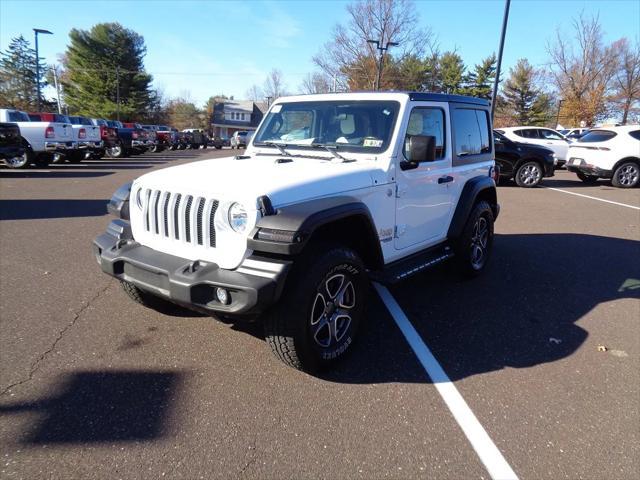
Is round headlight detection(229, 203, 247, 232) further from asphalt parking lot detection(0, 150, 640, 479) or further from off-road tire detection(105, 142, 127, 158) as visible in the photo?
off-road tire detection(105, 142, 127, 158)

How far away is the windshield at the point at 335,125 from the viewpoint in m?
3.79

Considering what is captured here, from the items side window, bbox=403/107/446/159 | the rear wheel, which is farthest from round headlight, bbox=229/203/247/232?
the rear wheel

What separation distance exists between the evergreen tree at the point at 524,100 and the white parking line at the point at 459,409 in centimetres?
6362

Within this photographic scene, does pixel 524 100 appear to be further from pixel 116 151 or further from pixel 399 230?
pixel 399 230

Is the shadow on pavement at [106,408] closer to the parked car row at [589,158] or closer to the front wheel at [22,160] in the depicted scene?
the parked car row at [589,158]

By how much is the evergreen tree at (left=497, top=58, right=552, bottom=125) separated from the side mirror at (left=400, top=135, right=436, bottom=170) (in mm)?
63225

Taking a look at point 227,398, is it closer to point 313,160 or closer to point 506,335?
point 313,160

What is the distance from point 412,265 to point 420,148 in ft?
3.45


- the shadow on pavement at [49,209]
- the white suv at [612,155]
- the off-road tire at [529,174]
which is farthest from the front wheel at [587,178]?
the shadow on pavement at [49,209]

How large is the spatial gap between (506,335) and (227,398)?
Answer: 2420 mm

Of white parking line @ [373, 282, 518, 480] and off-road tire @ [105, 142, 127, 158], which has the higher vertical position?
off-road tire @ [105, 142, 127, 158]

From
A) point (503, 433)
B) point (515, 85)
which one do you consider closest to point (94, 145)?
point (503, 433)

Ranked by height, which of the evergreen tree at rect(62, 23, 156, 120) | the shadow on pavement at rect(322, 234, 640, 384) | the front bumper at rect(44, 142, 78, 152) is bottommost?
the shadow on pavement at rect(322, 234, 640, 384)

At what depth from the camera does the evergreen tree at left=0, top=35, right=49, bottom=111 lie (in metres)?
53.3
